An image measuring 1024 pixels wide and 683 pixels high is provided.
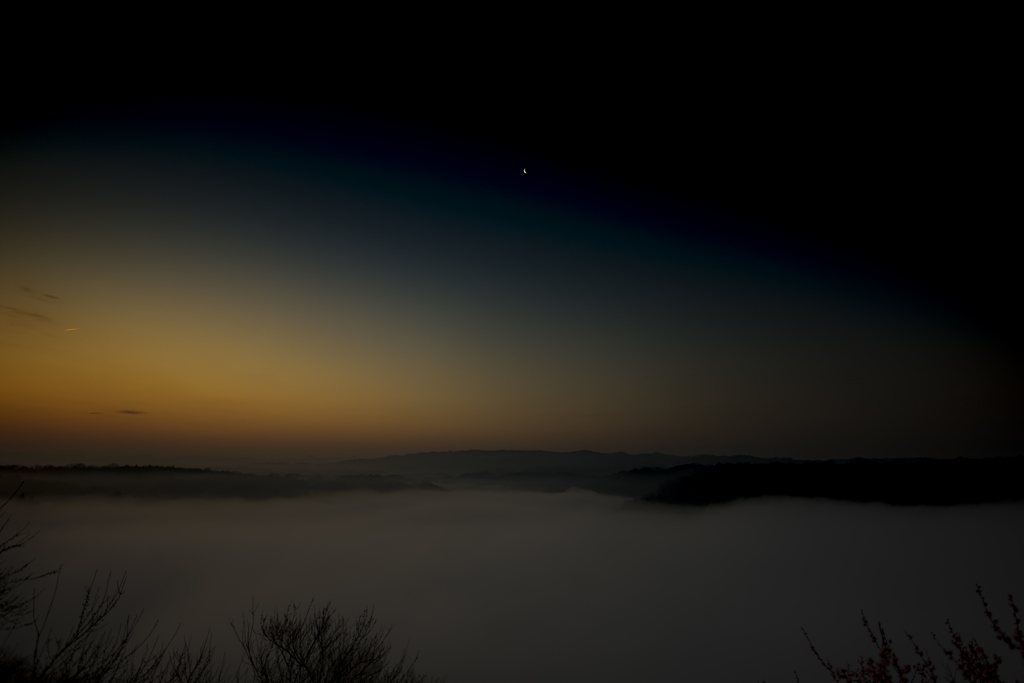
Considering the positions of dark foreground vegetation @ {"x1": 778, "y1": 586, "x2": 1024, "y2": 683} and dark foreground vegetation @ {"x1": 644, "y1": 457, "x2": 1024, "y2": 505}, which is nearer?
dark foreground vegetation @ {"x1": 778, "y1": 586, "x2": 1024, "y2": 683}

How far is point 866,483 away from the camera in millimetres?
88062

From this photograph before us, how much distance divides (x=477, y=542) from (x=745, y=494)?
366 feet

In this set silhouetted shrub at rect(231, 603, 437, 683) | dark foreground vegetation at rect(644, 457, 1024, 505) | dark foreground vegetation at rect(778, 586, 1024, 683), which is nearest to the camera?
dark foreground vegetation at rect(778, 586, 1024, 683)

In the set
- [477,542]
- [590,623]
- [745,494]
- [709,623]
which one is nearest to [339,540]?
[477,542]

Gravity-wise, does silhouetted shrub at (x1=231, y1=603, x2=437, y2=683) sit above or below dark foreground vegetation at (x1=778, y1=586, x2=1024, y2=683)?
below

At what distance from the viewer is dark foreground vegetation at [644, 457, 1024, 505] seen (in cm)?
7131

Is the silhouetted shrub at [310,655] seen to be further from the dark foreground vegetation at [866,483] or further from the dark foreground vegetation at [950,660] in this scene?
the dark foreground vegetation at [866,483]

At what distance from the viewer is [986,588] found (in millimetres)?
82125

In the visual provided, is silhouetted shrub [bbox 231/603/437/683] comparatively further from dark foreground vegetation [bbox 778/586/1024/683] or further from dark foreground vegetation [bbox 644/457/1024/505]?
dark foreground vegetation [bbox 644/457/1024/505]

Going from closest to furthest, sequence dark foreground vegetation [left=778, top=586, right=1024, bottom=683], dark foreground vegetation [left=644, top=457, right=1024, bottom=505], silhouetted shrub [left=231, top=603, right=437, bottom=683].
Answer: dark foreground vegetation [left=778, top=586, right=1024, bottom=683] → silhouetted shrub [left=231, top=603, right=437, bottom=683] → dark foreground vegetation [left=644, top=457, right=1024, bottom=505]

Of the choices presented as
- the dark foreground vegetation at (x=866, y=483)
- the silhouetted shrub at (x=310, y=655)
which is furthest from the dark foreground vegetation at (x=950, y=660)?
the dark foreground vegetation at (x=866, y=483)

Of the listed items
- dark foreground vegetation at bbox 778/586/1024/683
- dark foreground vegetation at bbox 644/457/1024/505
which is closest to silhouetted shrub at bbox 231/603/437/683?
dark foreground vegetation at bbox 778/586/1024/683

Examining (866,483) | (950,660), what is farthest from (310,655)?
(866,483)

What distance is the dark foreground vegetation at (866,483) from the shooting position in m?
71.3
